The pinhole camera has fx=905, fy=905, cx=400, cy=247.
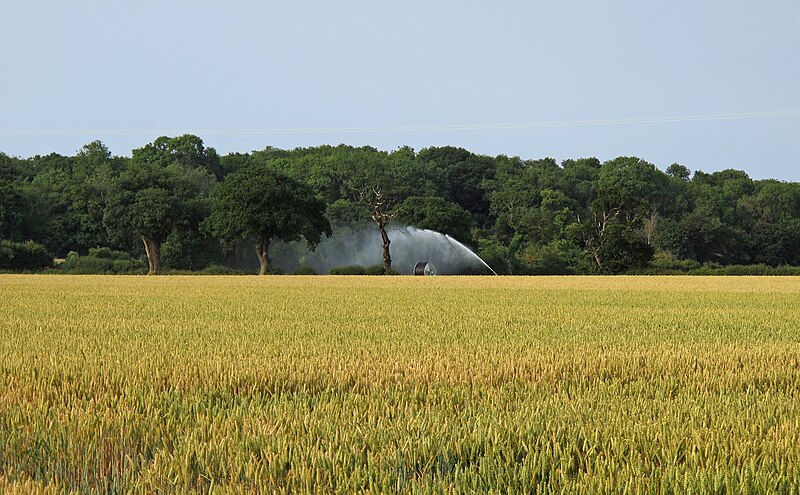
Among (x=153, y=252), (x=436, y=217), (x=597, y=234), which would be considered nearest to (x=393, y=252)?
(x=436, y=217)

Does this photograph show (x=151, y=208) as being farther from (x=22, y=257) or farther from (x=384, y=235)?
(x=384, y=235)

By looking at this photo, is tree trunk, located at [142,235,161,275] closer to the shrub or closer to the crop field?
the shrub

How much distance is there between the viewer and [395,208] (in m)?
80.5

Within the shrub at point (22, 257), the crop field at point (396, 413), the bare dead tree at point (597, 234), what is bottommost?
the crop field at point (396, 413)

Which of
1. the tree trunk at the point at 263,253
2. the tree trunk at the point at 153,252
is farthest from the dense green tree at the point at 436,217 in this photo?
the tree trunk at the point at 153,252

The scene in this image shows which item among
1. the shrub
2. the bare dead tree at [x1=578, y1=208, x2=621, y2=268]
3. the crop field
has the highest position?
the bare dead tree at [x1=578, y1=208, x2=621, y2=268]

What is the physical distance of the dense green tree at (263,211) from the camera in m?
66.4

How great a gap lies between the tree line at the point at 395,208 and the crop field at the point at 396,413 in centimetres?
5670

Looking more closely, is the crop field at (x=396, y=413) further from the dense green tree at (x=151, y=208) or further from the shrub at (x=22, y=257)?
the shrub at (x=22, y=257)

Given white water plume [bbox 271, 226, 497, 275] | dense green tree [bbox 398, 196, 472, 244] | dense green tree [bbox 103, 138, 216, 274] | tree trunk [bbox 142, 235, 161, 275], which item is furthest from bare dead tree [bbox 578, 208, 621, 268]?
tree trunk [bbox 142, 235, 161, 275]

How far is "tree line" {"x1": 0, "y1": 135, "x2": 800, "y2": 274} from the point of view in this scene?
69500 millimetres

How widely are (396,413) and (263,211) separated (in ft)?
203

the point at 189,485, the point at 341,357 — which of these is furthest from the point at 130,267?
the point at 189,485

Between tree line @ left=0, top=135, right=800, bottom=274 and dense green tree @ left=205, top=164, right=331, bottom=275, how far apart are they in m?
0.11
